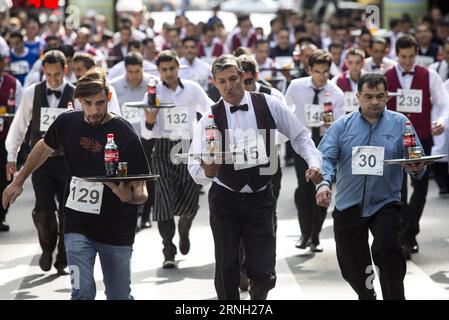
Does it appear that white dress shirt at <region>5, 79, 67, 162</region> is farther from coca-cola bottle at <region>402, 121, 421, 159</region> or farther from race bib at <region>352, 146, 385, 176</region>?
coca-cola bottle at <region>402, 121, 421, 159</region>

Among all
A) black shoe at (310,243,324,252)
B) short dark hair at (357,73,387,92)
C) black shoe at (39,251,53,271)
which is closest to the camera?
short dark hair at (357,73,387,92)

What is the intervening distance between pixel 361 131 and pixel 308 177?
→ 0.60 meters

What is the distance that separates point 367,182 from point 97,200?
1.99m

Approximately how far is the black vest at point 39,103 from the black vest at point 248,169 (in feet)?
9.07

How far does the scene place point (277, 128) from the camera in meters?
8.80

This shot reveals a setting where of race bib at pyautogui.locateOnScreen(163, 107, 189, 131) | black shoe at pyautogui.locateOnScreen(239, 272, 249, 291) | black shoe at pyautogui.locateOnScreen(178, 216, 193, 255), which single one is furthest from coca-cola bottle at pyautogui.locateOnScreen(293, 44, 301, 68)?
black shoe at pyautogui.locateOnScreen(239, 272, 249, 291)

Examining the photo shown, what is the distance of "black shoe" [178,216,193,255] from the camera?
12.1m

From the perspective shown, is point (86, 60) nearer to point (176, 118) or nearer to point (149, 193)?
point (176, 118)

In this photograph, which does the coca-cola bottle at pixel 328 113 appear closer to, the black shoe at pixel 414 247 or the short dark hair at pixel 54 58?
the black shoe at pixel 414 247

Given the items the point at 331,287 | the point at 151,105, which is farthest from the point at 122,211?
the point at 151,105

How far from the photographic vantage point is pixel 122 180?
7621 millimetres

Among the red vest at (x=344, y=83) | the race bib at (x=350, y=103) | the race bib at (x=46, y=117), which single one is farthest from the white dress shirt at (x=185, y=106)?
the red vest at (x=344, y=83)

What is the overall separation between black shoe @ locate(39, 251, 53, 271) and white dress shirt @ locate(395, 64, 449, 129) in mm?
3920
